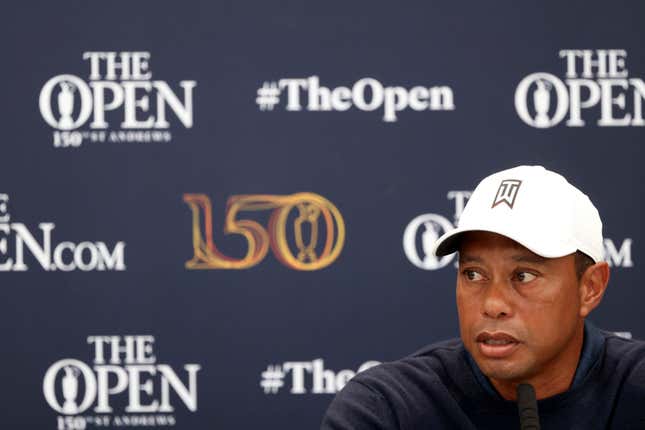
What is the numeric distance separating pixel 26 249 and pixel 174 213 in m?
0.41

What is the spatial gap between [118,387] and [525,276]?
4.74 feet

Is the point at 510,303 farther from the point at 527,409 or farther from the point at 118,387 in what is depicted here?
the point at 118,387

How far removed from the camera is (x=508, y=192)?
153 cm

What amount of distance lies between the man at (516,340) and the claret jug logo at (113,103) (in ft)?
4.02

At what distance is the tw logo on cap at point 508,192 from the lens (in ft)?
4.98

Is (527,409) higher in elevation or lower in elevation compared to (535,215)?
lower

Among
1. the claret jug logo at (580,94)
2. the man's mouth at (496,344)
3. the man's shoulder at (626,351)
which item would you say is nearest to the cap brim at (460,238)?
the man's mouth at (496,344)

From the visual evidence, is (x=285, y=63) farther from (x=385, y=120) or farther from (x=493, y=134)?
(x=493, y=134)

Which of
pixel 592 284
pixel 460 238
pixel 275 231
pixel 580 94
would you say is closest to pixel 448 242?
pixel 460 238

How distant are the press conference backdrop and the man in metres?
0.99

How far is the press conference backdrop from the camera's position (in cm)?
262

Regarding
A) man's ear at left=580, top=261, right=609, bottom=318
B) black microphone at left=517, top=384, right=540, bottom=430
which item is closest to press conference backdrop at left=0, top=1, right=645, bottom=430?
→ man's ear at left=580, top=261, right=609, bottom=318

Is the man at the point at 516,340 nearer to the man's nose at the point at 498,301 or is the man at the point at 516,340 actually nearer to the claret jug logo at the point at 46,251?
the man's nose at the point at 498,301

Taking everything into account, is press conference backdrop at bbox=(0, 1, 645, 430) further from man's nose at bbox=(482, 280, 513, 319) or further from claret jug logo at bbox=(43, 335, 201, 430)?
man's nose at bbox=(482, 280, 513, 319)
